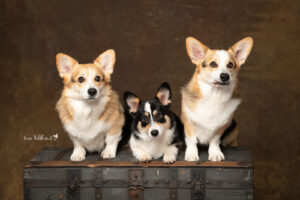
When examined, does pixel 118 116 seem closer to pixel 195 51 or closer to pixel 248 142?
pixel 195 51

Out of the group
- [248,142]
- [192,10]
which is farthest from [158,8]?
[248,142]

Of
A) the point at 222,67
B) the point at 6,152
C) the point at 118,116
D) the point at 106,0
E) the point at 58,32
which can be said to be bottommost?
the point at 6,152

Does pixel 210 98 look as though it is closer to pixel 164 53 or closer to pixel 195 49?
pixel 195 49

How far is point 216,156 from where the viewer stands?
9.87 ft

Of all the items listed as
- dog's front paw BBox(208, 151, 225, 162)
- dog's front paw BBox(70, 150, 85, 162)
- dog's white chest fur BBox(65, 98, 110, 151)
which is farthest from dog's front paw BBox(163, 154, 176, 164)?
dog's front paw BBox(70, 150, 85, 162)

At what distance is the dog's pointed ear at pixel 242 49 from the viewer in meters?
3.03

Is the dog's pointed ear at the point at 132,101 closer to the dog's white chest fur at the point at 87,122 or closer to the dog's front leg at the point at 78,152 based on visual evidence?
the dog's white chest fur at the point at 87,122

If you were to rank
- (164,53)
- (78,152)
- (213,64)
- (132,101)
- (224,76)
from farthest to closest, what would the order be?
(164,53), (78,152), (132,101), (213,64), (224,76)

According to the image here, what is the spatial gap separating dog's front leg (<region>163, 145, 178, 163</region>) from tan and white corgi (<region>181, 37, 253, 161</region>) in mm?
92

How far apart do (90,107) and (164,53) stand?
1.30 m

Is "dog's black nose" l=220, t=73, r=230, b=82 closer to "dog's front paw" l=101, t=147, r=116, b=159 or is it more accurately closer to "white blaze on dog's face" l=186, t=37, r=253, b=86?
"white blaze on dog's face" l=186, t=37, r=253, b=86

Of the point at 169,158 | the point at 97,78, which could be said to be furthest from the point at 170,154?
the point at 97,78

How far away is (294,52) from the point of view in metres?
3.98

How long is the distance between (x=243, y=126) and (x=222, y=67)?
1.40 m
